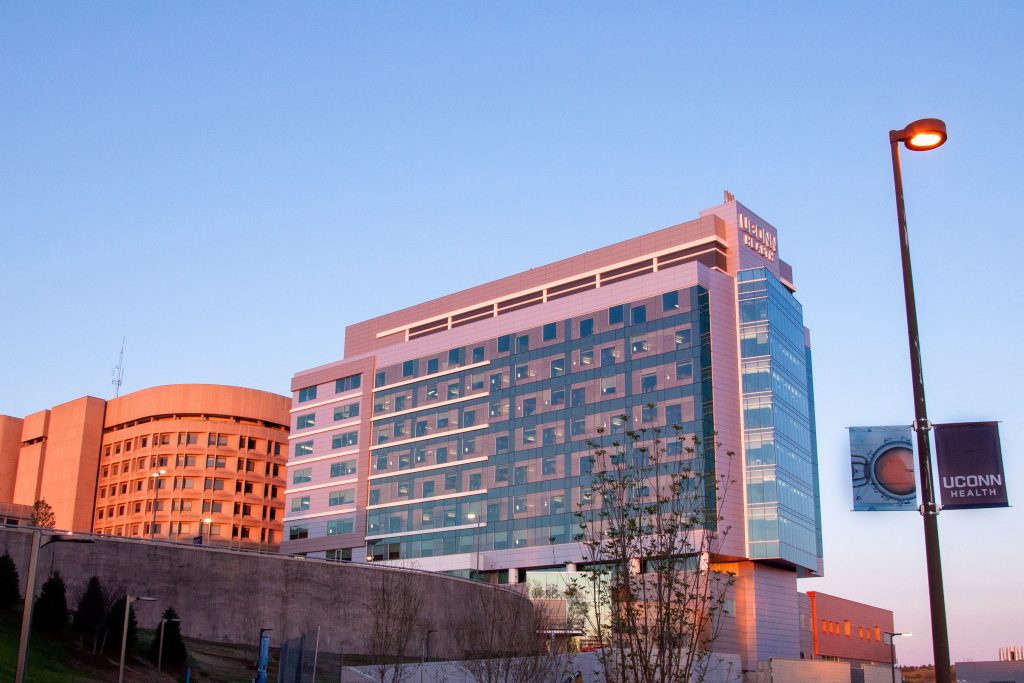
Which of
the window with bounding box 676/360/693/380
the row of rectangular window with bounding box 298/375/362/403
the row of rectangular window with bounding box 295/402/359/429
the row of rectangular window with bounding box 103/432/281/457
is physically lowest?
the window with bounding box 676/360/693/380

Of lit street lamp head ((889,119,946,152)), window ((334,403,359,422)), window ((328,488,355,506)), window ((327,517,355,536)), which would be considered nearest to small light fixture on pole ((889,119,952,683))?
lit street lamp head ((889,119,946,152))

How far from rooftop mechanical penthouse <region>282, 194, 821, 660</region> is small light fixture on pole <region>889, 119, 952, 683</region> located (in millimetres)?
78195

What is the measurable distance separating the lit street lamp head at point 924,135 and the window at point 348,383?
405ft

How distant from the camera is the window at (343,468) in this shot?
133m

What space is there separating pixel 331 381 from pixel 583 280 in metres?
37.6

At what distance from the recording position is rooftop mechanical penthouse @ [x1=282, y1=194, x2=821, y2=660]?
347 ft

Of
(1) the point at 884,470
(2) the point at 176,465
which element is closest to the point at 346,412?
(2) the point at 176,465

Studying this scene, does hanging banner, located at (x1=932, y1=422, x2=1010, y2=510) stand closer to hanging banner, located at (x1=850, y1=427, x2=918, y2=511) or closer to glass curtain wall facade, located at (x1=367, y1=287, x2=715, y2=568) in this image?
hanging banner, located at (x1=850, y1=427, x2=918, y2=511)

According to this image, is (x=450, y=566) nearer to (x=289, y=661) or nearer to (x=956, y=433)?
(x=289, y=661)

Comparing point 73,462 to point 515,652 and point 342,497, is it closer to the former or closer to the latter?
point 342,497

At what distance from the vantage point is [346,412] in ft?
450

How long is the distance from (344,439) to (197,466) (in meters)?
42.8

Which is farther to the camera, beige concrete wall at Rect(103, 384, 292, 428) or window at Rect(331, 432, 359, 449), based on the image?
beige concrete wall at Rect(103, 384, 292, 428)

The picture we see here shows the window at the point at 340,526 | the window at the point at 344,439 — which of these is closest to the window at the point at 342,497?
the window at the point at 340,526
